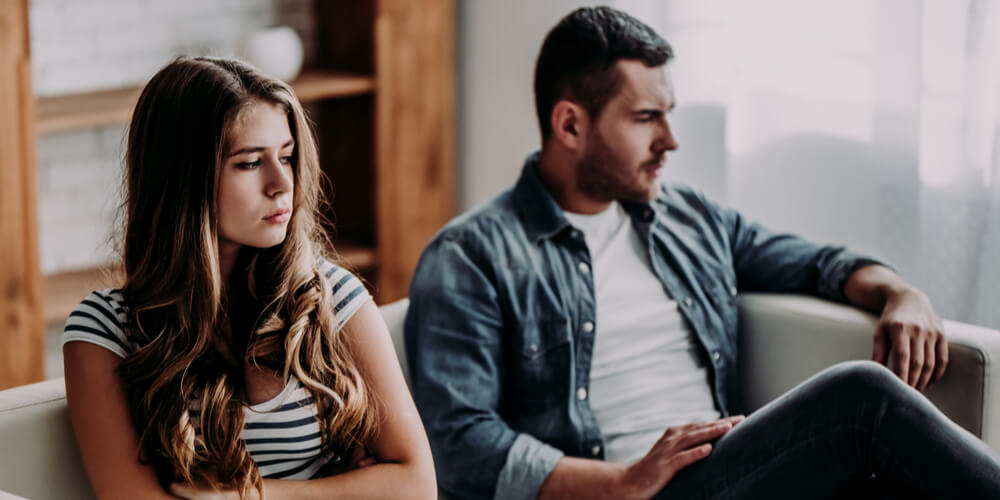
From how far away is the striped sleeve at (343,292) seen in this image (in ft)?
5.05

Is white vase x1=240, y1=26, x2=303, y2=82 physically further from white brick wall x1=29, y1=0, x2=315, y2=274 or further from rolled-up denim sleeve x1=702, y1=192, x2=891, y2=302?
rolled-up denim sleeve x1=702, y1=192, x2=891, y2=302

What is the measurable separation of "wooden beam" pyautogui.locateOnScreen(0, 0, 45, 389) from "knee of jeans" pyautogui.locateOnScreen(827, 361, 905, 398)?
1.71m

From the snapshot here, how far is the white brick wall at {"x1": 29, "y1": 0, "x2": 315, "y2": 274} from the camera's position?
9.43 ft

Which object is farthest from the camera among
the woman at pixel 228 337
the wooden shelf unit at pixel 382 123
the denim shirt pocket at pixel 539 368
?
the wooden shelf unit at pixel 382 123

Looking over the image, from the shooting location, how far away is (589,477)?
5.81ft

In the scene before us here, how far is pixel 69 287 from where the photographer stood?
284 centimetres

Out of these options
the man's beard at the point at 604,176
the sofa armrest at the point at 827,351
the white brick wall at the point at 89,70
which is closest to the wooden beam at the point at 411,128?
the white brick wall at the point at 89,70

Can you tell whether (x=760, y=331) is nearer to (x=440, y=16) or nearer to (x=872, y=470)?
(x=872, y=470)

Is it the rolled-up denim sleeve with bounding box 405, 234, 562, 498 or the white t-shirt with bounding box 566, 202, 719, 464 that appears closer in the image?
the rolled-up denim sleeve with bounding box 405, 234, 562, 498

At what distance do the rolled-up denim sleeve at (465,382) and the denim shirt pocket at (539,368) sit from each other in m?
0.03

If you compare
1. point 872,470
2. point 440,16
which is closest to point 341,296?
point 872,470

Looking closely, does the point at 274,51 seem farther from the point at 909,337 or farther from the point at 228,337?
the point at 909,337

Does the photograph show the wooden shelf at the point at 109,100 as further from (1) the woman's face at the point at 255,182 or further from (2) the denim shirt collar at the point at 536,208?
(1) the woman's face at the point at 255,182

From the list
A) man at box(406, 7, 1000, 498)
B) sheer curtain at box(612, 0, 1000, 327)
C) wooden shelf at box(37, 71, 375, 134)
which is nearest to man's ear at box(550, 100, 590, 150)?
man at box(406, 7, 1000, 498)
